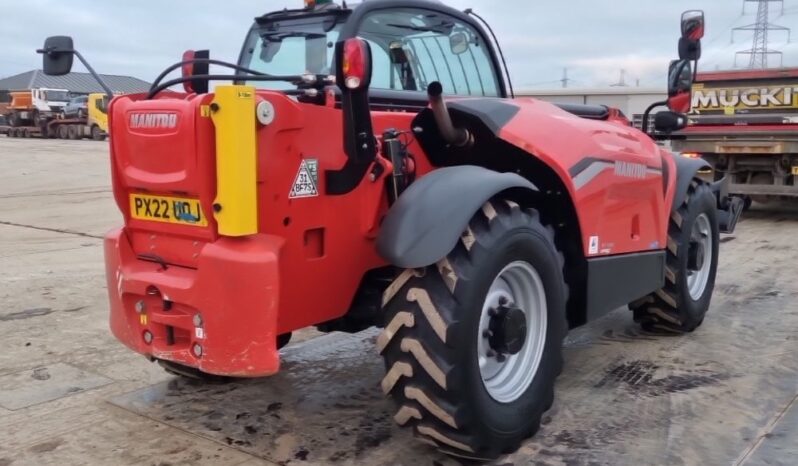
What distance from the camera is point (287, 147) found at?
119 inches

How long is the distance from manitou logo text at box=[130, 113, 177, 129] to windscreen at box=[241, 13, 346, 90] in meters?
1.14

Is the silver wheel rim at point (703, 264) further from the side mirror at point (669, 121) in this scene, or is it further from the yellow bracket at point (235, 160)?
the yellow bracket at point (235, 160)

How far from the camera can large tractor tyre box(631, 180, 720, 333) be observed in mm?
5172

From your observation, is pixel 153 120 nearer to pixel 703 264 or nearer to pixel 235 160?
pixel 235 160

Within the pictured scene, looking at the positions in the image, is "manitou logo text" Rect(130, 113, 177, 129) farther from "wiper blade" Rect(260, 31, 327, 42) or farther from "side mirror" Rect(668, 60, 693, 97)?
"side mirror" Rect(668, 60, 693, 97)

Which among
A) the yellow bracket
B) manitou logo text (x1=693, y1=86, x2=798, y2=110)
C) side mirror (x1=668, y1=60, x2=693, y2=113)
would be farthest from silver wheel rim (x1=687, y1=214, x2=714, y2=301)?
manitou logo text (x1=693, y1=86, x2=798, y2=110)

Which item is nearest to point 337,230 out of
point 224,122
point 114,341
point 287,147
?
point 287,147

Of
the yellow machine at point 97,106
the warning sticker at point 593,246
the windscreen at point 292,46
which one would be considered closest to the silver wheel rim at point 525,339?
the warning sticker at point 593,246

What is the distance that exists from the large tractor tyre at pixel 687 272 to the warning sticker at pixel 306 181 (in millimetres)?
2925

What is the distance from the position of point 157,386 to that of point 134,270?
1239 millimetres

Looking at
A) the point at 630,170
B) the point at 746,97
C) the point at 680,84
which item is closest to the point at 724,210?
the point at 680,84

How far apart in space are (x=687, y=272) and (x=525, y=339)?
231cm

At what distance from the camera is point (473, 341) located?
3113 mm

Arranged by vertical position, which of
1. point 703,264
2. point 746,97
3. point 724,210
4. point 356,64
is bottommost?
point 703,264
